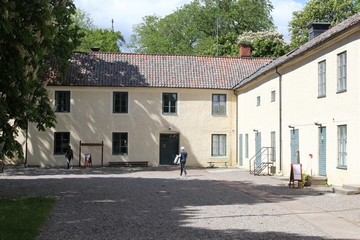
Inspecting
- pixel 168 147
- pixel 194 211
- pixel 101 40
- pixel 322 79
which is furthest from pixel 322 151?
pixel 101 40

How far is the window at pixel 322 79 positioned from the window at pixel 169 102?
1514 cm

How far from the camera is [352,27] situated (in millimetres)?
16953

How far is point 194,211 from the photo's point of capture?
12.5 meters

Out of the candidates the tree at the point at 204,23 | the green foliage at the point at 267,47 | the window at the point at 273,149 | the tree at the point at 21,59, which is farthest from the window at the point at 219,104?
the tree at the point at 204,23

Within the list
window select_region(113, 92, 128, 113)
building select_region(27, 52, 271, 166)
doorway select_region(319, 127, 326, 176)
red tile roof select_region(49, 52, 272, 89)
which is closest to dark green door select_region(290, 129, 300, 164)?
doorway select_region(319, 127, 326, 176)

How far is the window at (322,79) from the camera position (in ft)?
66.3

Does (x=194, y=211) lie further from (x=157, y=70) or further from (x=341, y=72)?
(x=157, y=70)

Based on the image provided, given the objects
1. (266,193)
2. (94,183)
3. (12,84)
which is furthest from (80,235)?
(94,183)

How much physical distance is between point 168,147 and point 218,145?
11.5 ft

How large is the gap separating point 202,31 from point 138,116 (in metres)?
30.2

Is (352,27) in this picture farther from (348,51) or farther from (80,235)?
(80,235)

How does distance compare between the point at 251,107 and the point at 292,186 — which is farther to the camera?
the point at 251,107

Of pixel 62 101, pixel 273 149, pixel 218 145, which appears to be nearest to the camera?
pixel 273 149

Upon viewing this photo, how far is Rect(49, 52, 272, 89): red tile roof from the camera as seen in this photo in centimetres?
3406
